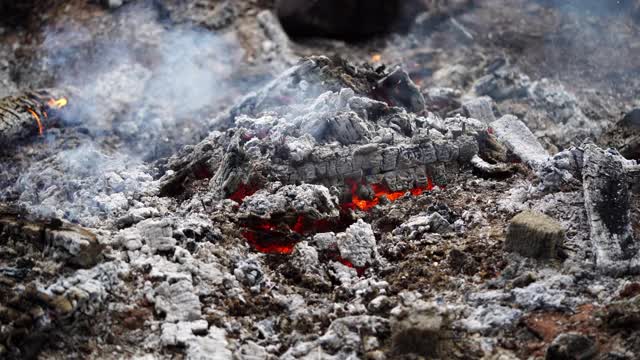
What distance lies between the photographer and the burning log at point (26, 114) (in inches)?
585

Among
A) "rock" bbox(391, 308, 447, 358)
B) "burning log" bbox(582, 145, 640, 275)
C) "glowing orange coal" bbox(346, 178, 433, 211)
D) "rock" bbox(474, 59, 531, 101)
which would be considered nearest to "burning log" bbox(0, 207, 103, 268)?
"rock" bbox(391, 308, 447, 358)

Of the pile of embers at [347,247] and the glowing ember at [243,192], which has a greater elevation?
the pile of embers at [347,247]

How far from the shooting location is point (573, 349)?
7.73 meters

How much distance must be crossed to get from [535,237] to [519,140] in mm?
4435

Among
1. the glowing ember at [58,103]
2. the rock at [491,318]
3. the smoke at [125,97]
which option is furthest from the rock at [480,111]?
the glowing ember at [58,103]

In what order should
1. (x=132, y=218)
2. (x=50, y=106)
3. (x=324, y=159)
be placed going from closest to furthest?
(x=132, y=218) → (x=324, y=159) → (x=50, y=106)

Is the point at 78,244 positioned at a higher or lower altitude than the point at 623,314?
lower

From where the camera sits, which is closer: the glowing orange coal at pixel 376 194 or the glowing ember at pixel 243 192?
the glowing ember at pixel 243 192

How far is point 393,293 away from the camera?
31.2ft

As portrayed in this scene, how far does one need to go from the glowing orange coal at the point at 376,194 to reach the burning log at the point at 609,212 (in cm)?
286

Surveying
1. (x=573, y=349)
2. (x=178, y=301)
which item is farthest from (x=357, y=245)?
(x=573, y=349)

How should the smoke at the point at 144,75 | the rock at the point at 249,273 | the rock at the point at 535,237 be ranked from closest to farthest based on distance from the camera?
the rock at the point at 535,237 → the rock at the point at 249,273 → the smoke at the point at 144,75

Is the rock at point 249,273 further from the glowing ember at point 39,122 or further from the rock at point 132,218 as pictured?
the glowing ember at point 39,122

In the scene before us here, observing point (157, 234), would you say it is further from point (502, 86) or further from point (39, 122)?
point (502, 86)
